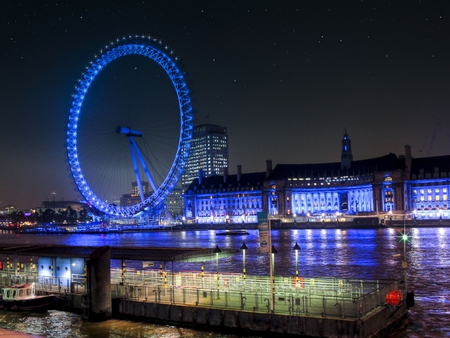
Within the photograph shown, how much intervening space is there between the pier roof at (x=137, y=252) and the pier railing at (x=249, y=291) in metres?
1.29

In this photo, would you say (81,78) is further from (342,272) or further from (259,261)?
(342,272)

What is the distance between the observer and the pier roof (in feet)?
104

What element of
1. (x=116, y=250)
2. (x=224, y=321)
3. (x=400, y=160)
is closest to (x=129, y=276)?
(x=116, y=250)

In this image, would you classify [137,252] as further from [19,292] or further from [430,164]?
[430,164]

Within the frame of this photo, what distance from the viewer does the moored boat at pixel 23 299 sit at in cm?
3372

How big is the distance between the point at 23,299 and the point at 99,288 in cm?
649

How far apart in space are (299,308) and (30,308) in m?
16.6

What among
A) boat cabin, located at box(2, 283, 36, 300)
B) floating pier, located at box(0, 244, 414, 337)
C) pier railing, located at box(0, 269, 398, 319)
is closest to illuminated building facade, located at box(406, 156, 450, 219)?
pier railing, located at box(0, 269, 398, 319)

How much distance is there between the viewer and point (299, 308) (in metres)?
25.9

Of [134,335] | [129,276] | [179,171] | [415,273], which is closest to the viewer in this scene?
[134,335]

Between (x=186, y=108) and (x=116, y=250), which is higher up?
(x=186, y=108)

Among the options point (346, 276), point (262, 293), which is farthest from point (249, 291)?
point (346, 276)

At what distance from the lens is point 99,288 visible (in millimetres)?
30422

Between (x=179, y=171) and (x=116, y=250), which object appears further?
(x=179, y=171)
